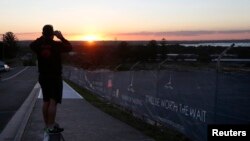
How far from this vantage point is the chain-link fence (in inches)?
319

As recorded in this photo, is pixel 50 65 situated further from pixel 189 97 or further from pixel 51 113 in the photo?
pixel 189 97

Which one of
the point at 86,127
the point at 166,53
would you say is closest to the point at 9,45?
the point at 166,53

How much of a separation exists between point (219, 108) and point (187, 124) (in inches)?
57.2

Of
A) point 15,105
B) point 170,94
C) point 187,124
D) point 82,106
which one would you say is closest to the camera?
point 187,124

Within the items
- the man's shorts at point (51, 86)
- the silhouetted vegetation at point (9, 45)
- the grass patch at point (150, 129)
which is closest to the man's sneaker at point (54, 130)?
the man's shorts at point (51, 86)

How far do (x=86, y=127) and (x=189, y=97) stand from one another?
2882mm

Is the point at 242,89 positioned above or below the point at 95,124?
above

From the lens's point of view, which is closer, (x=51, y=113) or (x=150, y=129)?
(x=51, y=113)

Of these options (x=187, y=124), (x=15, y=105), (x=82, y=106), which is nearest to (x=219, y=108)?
(x=187, y=124)

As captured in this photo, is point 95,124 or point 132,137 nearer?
point 132,137

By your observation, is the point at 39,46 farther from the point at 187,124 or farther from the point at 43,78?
the point at 187,124

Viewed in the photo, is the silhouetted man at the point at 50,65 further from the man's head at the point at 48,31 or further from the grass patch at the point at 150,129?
the grass patch at the point at 150,129

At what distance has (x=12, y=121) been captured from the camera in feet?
44.3

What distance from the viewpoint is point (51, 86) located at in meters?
7.96
